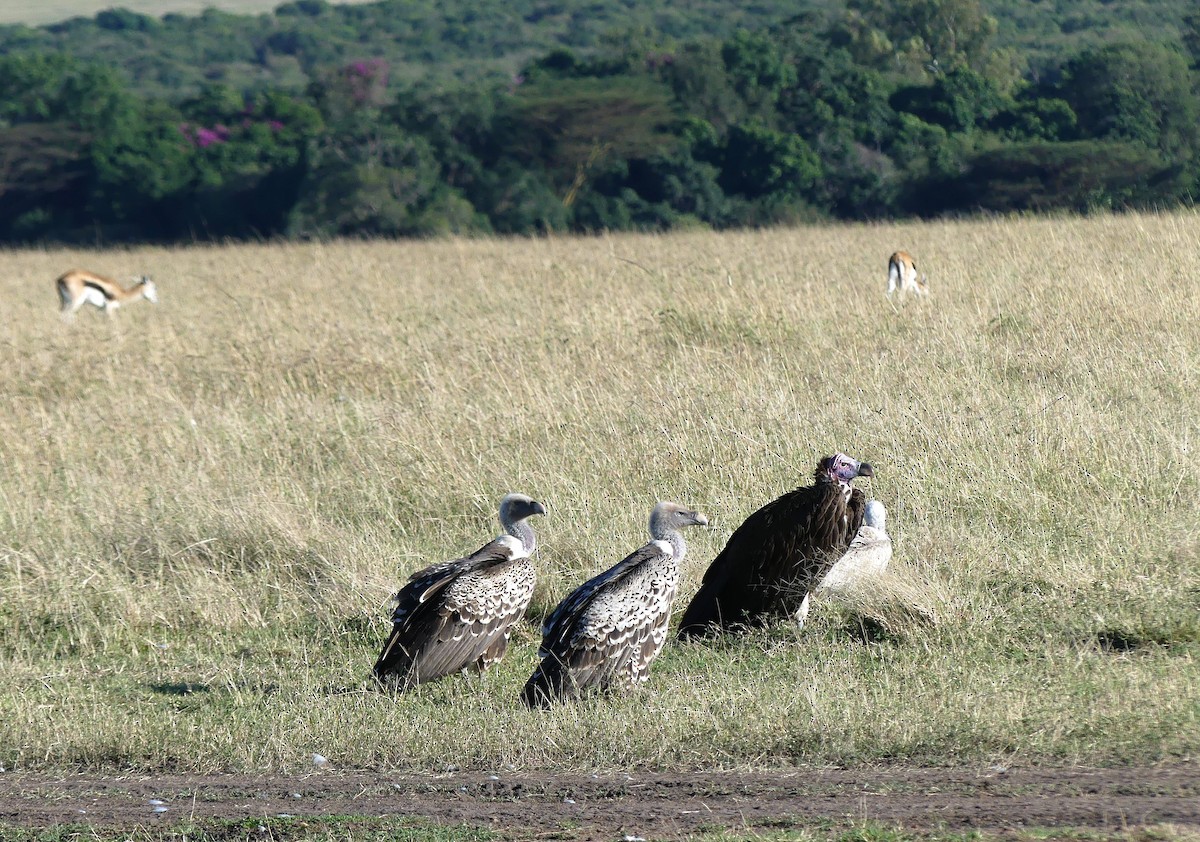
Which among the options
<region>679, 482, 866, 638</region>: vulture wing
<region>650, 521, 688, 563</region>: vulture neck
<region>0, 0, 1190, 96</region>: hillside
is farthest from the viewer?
<region>0, 0, 1190, 96</region>: hillside

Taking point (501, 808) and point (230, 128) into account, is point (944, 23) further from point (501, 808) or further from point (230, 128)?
point (501, 808)

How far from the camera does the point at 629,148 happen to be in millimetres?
34594

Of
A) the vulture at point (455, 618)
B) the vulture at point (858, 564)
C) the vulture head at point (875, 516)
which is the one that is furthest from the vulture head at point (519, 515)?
the vulture head at point (875, 516)

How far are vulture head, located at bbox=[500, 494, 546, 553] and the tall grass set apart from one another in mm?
506

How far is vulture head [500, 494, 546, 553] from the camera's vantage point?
19.1 ft

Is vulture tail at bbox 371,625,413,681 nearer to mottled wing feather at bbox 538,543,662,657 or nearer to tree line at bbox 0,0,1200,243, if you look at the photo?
mottled wing feather at bbox 538,543,662,657

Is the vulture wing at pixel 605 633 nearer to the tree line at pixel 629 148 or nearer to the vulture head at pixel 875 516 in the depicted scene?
the vulture head at pixel 875 516

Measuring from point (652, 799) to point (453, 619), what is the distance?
4.75 ft

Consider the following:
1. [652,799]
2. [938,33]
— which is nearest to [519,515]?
[652,799]

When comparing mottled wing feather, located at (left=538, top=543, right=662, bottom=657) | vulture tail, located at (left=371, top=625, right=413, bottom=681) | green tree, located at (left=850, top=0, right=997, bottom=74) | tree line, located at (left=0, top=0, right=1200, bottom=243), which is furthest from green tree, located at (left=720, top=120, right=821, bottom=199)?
vulture tail, located at (left=371, top=625, right=413, bottom=681)

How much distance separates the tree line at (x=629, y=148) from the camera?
29.4 m

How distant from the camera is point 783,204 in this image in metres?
30.6

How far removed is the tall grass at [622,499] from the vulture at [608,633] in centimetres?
12

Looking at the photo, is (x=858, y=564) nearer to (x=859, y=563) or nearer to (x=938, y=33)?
(x=859, y=563)
